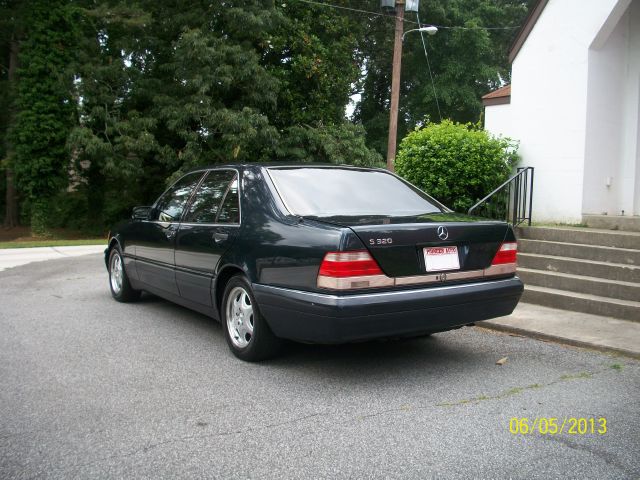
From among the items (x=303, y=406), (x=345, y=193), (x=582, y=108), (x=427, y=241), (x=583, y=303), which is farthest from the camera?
(x=582, y=108)

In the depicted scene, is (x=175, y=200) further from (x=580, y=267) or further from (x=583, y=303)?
(x=580, y=267)

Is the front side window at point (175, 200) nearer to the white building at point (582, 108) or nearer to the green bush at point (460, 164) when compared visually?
the green bush at point (460, 164)

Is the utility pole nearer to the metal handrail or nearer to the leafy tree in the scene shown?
the metal handrail

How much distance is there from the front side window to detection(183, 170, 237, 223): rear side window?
0.69ft

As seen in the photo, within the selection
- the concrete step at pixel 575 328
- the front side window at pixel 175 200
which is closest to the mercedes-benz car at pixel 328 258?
the front side window at pixel 175 200

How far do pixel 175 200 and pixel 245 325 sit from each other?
6.57 feet

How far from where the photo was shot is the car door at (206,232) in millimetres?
4910

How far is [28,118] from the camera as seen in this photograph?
73.8ft

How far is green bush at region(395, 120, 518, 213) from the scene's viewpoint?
8.70m

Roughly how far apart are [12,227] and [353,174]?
2811 cm

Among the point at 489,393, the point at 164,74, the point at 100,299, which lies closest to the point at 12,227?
the point at 164,74

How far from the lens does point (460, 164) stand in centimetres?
866

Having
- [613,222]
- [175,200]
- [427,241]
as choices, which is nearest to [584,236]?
[613,222]
